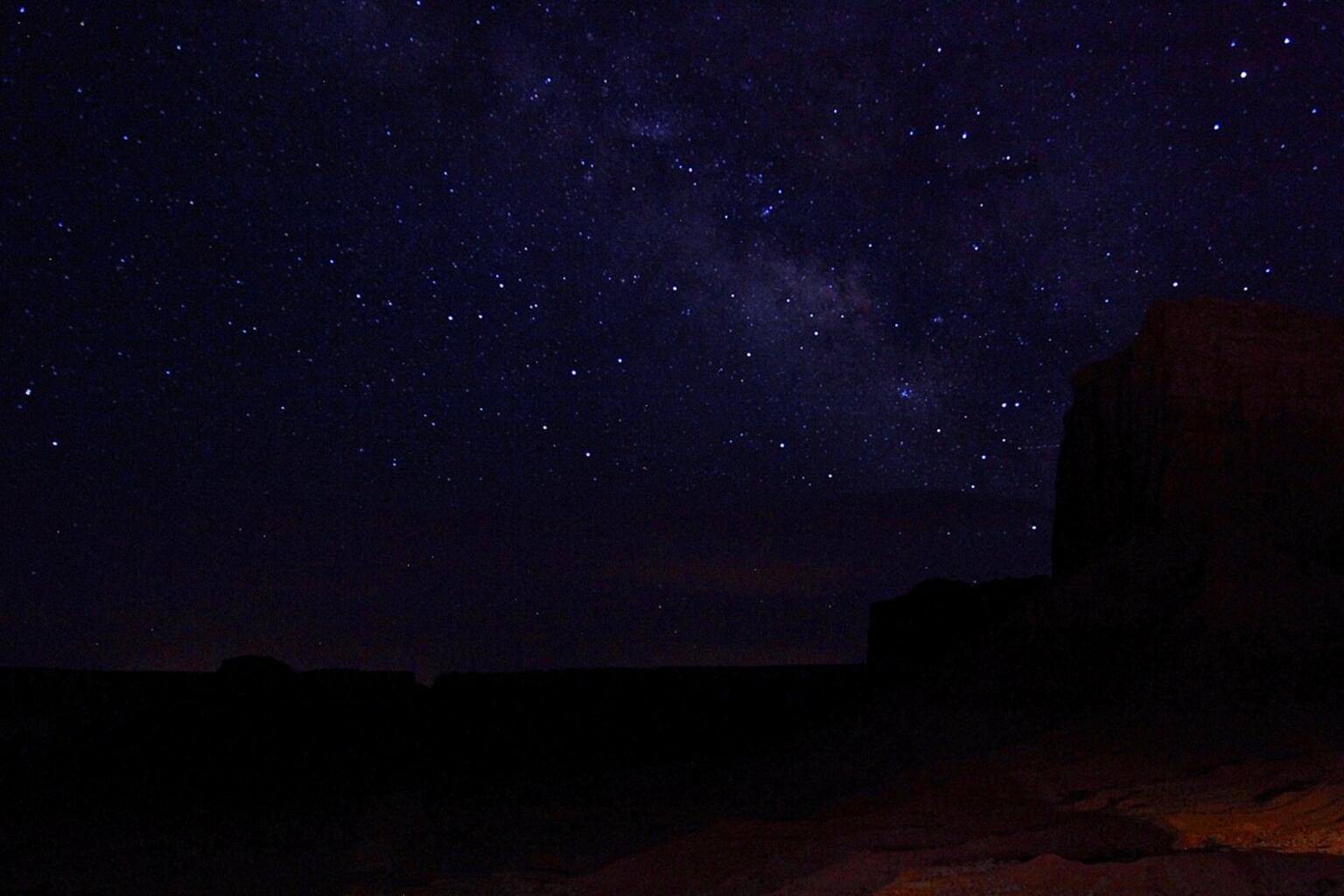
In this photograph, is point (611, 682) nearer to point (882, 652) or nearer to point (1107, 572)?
point (882, 652)

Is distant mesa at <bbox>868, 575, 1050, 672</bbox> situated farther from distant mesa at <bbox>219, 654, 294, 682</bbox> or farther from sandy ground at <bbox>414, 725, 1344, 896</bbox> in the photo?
distant mesa at <bbox>219, 654, 294, 682</bbox>

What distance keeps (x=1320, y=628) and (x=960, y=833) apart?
12.0 meters

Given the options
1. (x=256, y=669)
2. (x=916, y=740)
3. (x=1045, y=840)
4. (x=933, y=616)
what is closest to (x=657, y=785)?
(x=916, y=740)

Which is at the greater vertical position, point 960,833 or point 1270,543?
point 1270,543

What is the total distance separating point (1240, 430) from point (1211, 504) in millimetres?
1656

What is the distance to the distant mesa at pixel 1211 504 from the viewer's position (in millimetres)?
18203

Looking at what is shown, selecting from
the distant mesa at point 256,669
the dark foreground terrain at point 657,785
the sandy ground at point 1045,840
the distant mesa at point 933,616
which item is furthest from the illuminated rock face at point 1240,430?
the distant mesa at point 256,669

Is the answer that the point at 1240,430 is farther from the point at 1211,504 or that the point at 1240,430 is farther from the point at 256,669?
the point at 256,669

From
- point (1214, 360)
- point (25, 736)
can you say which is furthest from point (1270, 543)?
point (25, 736)

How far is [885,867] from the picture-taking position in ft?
21.4

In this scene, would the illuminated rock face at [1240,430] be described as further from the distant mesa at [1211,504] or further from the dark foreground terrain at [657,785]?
the dark foreground terrain at [657,785]

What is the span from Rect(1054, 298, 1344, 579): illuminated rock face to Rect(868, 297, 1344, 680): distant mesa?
0.08 ft

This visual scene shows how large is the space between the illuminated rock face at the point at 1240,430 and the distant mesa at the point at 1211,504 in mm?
25

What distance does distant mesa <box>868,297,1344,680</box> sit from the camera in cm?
1820
